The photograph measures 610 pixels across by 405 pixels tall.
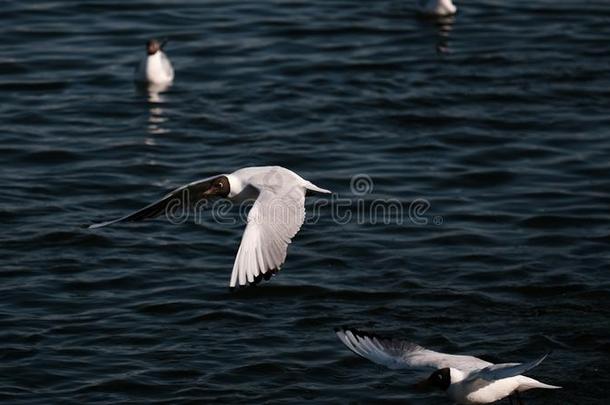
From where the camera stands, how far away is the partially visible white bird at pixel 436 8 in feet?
67.1

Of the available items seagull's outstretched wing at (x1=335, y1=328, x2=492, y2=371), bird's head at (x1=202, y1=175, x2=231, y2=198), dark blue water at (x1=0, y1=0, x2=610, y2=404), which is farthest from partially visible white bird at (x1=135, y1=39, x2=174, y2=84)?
seagull's outstretched wing at (x1=335, y1=328, x2=492, y2=371)

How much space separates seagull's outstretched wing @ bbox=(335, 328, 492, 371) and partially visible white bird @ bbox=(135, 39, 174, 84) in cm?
849

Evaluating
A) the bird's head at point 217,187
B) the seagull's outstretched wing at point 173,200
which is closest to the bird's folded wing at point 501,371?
the bird's head at point 217,187

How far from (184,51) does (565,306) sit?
9239mm

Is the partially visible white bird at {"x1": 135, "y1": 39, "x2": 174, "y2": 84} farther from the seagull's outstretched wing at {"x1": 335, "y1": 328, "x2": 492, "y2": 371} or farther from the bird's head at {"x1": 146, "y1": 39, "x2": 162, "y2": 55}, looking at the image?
the seagull's outstretched wing at {"x1": 335, "y1": 328, "x2": 492, "y2": 371}

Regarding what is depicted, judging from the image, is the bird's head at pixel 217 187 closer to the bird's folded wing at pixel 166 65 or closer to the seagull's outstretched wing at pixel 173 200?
the seagull's outstretched wing at pixel 173 200

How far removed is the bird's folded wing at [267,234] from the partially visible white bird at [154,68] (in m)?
7.47

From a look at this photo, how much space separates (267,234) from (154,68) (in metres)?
Answer: 8.16

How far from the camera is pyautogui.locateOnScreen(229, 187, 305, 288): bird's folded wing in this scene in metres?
9.34

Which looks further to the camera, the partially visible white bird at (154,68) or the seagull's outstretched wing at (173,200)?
the partially visible white bird at (154,68)

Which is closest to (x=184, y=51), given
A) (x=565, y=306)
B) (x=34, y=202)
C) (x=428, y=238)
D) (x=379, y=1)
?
(x=379, y=1)

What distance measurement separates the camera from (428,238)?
13.4m
